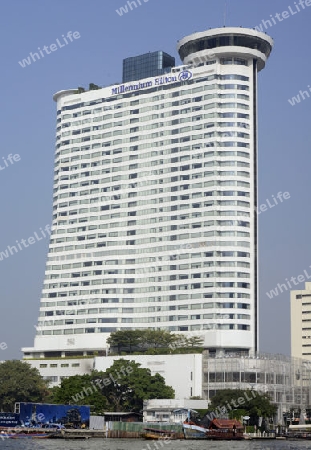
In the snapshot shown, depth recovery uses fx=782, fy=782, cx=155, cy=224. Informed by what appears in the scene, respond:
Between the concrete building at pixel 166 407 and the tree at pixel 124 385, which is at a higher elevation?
the tree at pixel 124 385

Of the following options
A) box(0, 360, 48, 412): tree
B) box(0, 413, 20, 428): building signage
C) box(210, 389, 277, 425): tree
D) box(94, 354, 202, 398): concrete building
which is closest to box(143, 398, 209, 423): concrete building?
box(210, 389, 277, 425): tree

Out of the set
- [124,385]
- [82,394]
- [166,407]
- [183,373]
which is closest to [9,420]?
[82,394]

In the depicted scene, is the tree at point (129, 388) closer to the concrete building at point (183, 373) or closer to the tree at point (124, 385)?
the tree at point (124, 385)

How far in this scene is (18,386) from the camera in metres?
192

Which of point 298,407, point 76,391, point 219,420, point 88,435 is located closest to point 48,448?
point 88,435

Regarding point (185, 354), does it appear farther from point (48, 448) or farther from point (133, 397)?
point (48, 448)

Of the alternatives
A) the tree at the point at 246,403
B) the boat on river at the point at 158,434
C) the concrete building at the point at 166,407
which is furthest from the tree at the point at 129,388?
the boat on river at the point at 158,434

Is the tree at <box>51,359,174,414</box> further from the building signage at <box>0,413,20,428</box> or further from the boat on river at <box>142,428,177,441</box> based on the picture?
the boat on river at <box>142,428,177,441</box>

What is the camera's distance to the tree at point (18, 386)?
19138 cm

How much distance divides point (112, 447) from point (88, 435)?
3185 centimetres


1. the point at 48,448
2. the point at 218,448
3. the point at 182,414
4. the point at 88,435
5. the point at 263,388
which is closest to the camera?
the point at 48,448

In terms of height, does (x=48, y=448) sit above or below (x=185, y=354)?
below

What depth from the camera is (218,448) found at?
119875 millimetres

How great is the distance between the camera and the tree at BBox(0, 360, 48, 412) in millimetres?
191375
